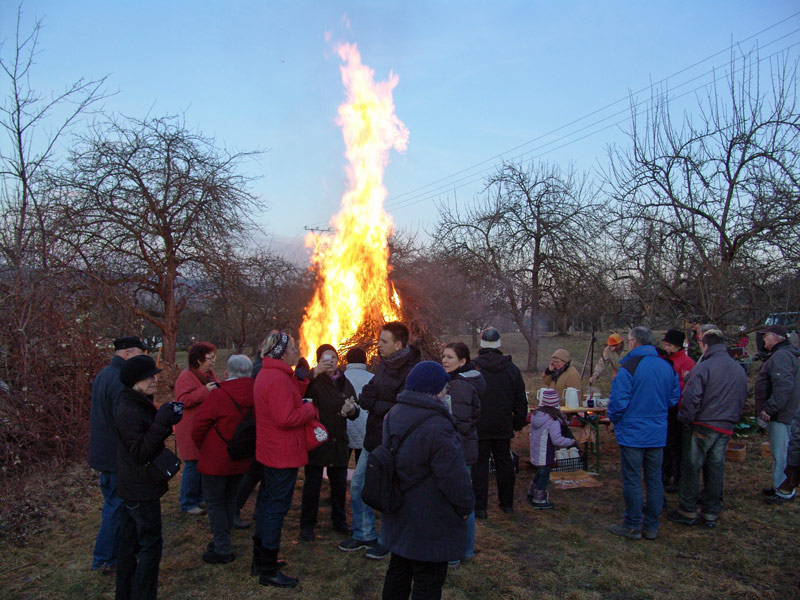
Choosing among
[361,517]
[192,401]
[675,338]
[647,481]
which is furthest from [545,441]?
[192,401]

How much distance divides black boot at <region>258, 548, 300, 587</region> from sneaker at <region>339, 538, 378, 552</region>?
0.71m

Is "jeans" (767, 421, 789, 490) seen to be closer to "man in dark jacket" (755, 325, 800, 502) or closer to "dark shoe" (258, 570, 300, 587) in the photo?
"man in dark jacket" (755, 325, 800, 502)

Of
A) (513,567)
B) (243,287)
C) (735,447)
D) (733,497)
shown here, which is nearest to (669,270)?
(735,447)

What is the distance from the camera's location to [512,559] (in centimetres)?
483

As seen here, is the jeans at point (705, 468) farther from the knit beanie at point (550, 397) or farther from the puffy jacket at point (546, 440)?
the knit beanie at point (550, 397)

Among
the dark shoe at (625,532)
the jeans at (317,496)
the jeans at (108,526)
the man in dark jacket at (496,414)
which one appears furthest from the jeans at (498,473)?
the jeans at (108,526)

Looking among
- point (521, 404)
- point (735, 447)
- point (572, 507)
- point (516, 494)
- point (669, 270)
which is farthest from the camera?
point (669, 270)

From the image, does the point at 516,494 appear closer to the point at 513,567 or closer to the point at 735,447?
the point at 513,567

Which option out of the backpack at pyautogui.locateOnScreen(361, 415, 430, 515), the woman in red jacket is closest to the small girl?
the woman in red jacket

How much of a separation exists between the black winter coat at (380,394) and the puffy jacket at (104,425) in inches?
80.6

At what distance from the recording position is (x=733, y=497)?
21.4 feet

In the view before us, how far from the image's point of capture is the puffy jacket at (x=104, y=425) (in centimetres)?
432

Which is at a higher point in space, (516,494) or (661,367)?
(661,367)

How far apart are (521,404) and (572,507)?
1552mm
